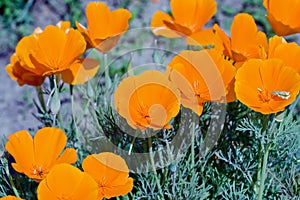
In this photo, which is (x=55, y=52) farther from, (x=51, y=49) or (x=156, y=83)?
(x=156, y=83)

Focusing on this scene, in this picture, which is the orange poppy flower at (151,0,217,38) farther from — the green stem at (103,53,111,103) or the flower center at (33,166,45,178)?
the flower center at (33,166,45,178)

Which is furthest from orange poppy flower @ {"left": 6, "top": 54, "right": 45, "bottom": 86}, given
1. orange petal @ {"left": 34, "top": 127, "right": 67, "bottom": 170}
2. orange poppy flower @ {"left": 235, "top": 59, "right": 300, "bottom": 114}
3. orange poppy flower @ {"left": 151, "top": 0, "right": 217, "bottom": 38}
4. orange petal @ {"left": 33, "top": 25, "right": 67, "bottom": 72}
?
orange poppy flower @ {"left": 235, "top": 59, "right": 300, "bottom": 114}

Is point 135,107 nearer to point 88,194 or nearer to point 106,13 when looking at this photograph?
point 88,194

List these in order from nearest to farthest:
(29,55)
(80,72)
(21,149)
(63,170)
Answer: (63,170) → (21,149) → (29,55) → (80,72)

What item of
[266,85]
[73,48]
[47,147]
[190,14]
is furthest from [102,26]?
[266,85]

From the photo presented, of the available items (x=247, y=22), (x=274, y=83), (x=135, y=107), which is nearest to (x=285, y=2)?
(x=247, y=22)

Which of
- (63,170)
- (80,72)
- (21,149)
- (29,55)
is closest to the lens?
(63,170)

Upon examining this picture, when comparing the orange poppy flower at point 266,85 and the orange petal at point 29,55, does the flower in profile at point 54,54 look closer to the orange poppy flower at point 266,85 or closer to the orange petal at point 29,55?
the orange petal at point 29,55
